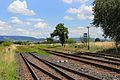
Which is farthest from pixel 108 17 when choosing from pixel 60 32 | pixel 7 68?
pixel 60 32

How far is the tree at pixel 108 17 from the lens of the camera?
2155cm

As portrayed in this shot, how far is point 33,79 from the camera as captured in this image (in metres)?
9.09

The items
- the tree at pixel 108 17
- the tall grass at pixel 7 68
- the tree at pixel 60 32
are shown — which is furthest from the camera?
the tree at pixel 60 32

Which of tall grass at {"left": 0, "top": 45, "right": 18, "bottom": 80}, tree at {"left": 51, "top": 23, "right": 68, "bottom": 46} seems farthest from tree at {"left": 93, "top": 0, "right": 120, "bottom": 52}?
tree at {"left": 51, "top": 23, "right": 68, "bottom": 46}

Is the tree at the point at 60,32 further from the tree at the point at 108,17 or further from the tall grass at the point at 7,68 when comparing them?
the tall grass at the point at 7,68

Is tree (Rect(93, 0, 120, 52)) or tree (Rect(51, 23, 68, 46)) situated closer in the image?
tree (Rect(93, 0, 120, 52))

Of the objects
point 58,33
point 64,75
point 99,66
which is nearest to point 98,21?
point 99,66

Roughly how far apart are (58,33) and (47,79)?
4325 cm

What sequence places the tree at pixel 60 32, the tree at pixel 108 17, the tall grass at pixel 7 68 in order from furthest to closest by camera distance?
1. the tree at pixel 60 32
2. the tree at pixel 108 17
3. the tall grass at pixel 7 68

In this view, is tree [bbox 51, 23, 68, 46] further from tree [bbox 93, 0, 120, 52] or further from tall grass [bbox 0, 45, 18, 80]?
tall grass [bbox 0, 45, 18, 80]

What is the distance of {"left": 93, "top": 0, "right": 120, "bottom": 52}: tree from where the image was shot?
70.7ft

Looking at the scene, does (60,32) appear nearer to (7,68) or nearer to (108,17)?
(108,17)

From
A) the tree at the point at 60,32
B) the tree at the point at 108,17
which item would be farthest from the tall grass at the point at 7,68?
the tree at the point at 60,32

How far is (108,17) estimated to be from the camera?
22406mm
